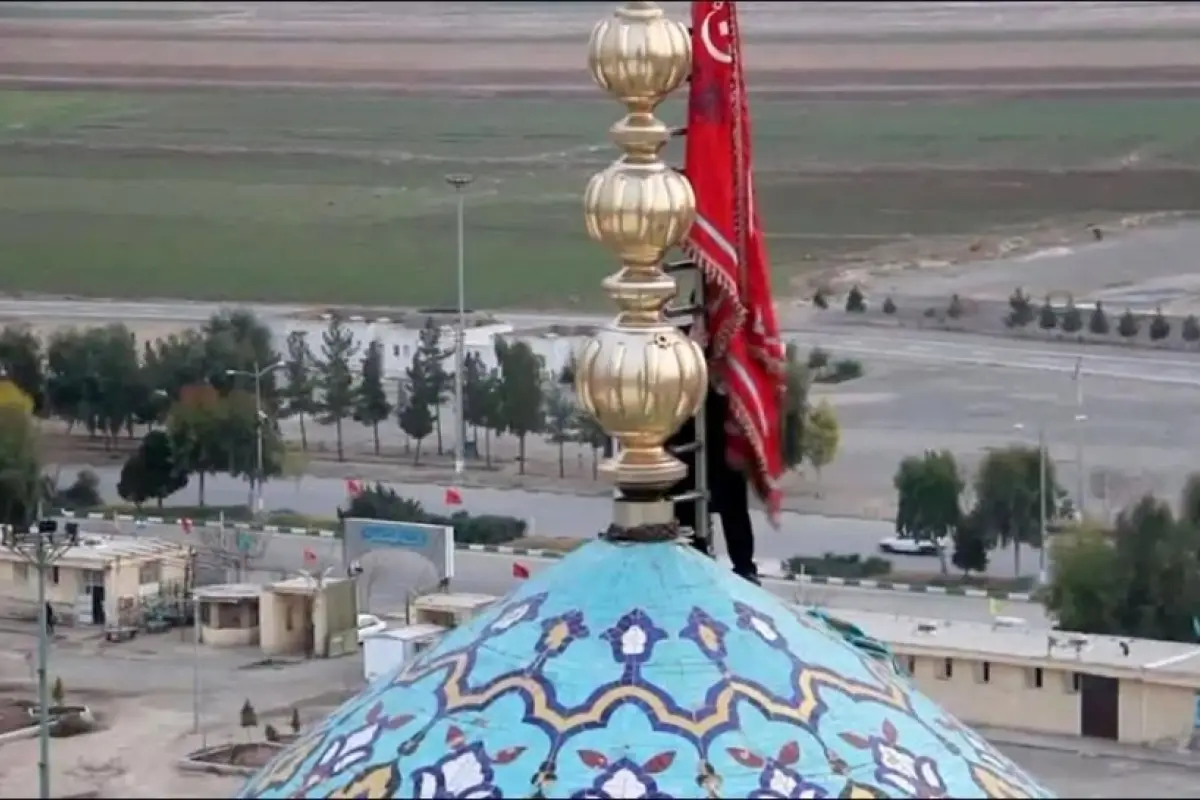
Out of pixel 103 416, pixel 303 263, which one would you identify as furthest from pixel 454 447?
pixel 303 263

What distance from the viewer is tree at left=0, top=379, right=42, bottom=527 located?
95.3ft

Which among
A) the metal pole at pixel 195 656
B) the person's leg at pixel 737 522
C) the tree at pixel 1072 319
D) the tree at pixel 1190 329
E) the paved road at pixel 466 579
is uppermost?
the tree at pixel 1072 319

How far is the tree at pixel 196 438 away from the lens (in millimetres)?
32406

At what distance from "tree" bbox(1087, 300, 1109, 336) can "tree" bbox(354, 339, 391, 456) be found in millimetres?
8386

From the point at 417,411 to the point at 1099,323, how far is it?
8329 millimetres

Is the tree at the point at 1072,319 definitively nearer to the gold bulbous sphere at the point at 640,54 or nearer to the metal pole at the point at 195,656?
the metal pole at the point at 195,656

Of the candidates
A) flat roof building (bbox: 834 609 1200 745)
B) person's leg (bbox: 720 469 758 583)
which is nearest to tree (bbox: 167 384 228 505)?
flat roof building (bbox: 834 609 1200 745)

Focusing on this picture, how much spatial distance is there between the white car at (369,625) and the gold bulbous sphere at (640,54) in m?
19.1

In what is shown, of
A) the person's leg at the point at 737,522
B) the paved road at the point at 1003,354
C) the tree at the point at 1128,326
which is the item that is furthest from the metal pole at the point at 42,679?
the tree at the point at 1128,326

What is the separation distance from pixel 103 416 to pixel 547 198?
1120 cm

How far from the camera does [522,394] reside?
34.8 meters

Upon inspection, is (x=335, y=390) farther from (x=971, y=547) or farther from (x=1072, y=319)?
(x=1072, y=319)

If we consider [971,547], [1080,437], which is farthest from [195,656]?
[1080,437]

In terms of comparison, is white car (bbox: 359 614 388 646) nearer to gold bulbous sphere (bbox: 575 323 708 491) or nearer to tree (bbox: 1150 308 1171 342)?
tree (bbox: 1150 308 1171 342)
